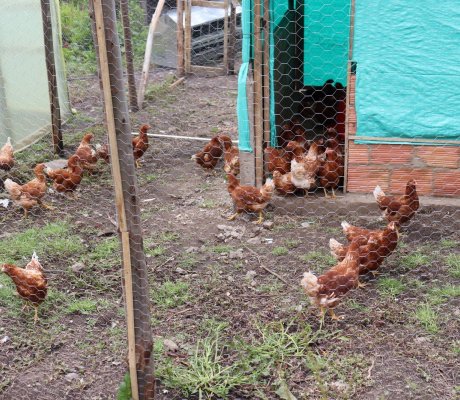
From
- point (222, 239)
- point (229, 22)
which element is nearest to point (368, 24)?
point (222, 239)

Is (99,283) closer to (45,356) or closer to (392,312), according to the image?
(45,356)

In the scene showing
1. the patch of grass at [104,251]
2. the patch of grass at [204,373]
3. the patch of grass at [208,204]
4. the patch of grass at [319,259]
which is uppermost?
the patch of grass at [204,373]

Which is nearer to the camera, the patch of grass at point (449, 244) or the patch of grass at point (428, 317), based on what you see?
the patch of grass at point (428, 317)

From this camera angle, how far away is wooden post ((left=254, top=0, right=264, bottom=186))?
16.5ft

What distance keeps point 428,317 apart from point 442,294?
327 millimetres

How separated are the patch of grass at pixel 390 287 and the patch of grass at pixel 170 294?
1253 millimetres

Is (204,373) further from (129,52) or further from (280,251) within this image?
(129,52)

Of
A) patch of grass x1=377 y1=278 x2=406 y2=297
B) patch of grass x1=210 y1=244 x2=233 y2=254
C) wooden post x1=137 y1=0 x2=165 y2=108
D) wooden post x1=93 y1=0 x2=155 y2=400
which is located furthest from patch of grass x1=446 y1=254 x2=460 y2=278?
wooden post x1=137 y1=0 x2=165 y2=108

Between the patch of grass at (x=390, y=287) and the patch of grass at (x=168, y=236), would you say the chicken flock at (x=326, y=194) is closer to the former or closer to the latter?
the patch of grass at (x=390, y=287)

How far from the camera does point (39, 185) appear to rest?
5652mm

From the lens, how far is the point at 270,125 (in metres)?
5.70

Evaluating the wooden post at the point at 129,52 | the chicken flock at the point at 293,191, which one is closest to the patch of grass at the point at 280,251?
the chicken flock at the point at 293,191

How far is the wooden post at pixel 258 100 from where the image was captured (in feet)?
16.5

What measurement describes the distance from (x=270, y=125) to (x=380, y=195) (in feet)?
4.18
